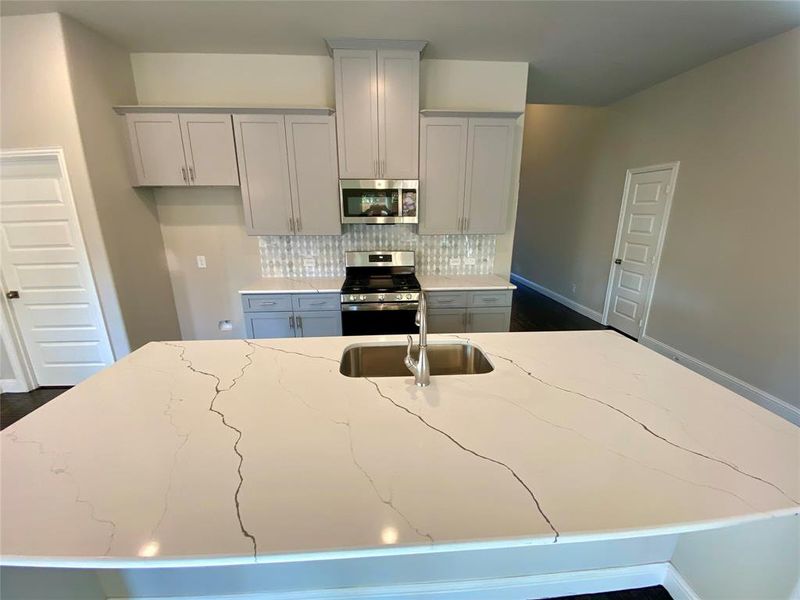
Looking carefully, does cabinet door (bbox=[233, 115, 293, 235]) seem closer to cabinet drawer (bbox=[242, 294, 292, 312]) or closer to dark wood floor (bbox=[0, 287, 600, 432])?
cabinet drawer (bbox=[242, 294, 292, 312])

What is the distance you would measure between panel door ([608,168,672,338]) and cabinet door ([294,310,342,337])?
352 centimetres

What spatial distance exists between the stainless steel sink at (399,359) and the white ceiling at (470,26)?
2237 millimetres

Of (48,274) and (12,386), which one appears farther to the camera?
(12,386)

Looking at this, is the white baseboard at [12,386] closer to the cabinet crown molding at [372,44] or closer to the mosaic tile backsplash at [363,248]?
the mosaic tile backsplash at [363,248]

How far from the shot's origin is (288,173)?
2.77 m

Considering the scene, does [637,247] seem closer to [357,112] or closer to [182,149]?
[357,112]

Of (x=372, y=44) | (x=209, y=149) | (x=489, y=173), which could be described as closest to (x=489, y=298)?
(x=489, y=173)

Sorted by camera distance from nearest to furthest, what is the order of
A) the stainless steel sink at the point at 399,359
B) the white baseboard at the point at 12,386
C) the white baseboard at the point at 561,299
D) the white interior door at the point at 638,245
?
the stainless steel sink at the point at 399,359, the white baseboard at the point at 12,386, the white interior door at the point at 638,245, the white baseboard at the point at 561,299

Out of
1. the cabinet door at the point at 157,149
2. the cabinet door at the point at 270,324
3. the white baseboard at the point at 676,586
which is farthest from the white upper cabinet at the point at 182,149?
the white baseboard at the point at 676,586

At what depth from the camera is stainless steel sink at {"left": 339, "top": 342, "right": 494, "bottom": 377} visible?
1543mm

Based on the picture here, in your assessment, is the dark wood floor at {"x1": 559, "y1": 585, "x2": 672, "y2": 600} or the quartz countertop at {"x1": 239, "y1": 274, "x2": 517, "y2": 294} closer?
the dark wood floor at {"x1": 559, "y1": 585, "x2": 672, "y2": 600}

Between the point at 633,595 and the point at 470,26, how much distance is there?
3.44 meters

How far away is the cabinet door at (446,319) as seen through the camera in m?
3.00

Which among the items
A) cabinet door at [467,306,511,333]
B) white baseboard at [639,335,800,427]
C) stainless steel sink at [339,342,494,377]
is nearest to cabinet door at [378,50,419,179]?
cabinet door at [467,306,511,333]
